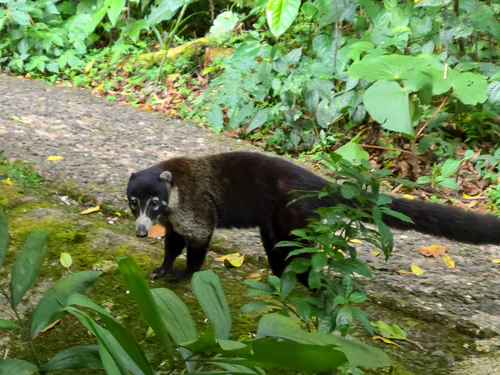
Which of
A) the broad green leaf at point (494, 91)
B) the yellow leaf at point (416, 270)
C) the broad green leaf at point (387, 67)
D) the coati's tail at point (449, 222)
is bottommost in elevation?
the yellow leaf at point (416, 270)

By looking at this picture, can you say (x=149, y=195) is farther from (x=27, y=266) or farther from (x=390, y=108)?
(x=390, y=108)

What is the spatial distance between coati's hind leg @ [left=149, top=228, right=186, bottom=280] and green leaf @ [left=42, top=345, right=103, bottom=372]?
5.03 feet

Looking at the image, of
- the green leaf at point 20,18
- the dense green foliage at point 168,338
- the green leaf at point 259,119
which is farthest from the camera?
the green leaf at point 20,18

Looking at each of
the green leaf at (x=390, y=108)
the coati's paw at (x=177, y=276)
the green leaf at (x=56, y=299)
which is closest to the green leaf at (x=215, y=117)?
the green leaf at (x=390, y=108)

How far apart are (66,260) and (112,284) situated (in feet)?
0.96

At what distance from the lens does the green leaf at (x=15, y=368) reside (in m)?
1.81

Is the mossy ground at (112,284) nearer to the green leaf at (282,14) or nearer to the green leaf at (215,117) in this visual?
the green leaf at (282,14)

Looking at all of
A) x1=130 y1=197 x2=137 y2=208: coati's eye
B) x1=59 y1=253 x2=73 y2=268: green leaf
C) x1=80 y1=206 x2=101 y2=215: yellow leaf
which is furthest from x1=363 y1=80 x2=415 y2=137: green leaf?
x1=59 y1=253 x2=73 y2=268: green leaf

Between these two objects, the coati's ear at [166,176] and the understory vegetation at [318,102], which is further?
the coati's ear at [166,176]

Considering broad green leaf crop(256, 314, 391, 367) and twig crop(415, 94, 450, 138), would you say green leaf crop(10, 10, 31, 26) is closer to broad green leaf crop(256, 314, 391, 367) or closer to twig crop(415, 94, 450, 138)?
twig crop(415, 94, 450, 138)

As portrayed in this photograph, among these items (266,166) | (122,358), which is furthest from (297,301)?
(266,166)

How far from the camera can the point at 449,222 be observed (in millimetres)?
3666

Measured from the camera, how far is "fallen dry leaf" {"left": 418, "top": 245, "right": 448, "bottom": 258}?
4.54 metres

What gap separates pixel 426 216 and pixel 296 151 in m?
3.14
